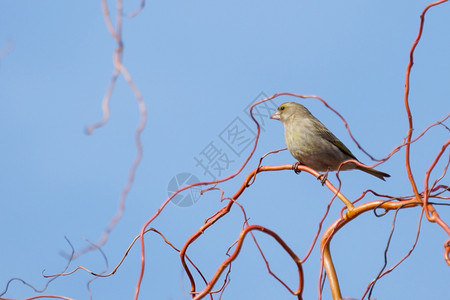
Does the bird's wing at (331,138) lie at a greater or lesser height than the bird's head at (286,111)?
lesser

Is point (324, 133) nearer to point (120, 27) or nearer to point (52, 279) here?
point (52, 279)

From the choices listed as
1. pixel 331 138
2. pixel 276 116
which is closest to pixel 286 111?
pixel 276 116

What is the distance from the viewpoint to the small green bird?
231 inches

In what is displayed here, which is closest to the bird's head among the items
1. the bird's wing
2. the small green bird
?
the small green bird

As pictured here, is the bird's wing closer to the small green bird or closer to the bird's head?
the small green bird

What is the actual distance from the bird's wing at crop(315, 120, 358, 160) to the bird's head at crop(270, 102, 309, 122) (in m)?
0.27

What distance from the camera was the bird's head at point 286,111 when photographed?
6.39 m

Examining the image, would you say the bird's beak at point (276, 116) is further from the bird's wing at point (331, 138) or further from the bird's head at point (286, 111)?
the bird's wing at point (331, 138)

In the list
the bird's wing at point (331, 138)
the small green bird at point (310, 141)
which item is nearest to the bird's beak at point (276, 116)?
the small green bird at point (310, 141)

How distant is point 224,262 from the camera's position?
1.93 metres

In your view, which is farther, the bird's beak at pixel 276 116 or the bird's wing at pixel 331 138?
the bird's beak at pixel 276 116

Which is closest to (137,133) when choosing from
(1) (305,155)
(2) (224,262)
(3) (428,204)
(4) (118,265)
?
(2) (224,262)

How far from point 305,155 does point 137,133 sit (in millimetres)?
4393

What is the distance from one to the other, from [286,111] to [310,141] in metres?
0.65
